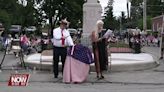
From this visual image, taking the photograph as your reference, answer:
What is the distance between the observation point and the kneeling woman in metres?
14.5

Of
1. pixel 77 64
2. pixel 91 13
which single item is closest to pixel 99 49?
pixel 77 64

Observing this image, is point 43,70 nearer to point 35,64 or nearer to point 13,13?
point 35,64

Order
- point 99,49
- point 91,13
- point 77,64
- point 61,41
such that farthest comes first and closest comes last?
1. point 91,13
2. point 99,49
3. point 61,41
4. point 77,64

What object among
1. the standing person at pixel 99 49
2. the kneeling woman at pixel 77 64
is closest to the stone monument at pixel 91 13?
the standing person at pixel 99 49

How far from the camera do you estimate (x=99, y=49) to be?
51.3ft

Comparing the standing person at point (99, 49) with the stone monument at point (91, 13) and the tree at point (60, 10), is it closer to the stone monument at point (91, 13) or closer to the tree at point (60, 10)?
the stone monument at point (91, 13)

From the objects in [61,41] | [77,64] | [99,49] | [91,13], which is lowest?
[77,64]

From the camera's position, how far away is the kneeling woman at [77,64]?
14.5 meters

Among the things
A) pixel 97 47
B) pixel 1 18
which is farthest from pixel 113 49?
pixel 1 18

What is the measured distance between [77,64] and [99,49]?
1.32 m

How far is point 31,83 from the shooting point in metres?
14.4

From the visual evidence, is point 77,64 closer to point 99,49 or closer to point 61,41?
point 61,41

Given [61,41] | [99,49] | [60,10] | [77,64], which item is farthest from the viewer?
[60,10]

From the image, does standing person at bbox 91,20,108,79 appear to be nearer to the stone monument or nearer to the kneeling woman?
the kneeling woman
